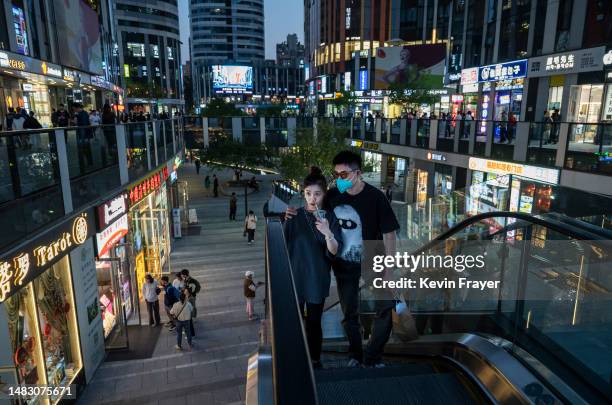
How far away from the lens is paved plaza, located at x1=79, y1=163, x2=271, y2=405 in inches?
325

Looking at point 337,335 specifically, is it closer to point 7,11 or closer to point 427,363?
point 427,363

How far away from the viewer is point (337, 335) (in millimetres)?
4961

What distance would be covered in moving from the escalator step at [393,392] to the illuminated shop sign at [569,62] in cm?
1703

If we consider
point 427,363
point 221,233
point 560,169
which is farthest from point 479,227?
point 221,233

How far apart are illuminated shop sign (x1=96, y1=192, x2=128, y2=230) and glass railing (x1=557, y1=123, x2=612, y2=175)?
12487mm

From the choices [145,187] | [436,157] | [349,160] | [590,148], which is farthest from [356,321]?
[436,157]

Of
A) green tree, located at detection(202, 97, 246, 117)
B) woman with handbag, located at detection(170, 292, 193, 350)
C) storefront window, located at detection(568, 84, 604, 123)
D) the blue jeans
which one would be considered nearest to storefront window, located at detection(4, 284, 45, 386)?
woman with handbag, located at detection(170, 292, 193, 350)

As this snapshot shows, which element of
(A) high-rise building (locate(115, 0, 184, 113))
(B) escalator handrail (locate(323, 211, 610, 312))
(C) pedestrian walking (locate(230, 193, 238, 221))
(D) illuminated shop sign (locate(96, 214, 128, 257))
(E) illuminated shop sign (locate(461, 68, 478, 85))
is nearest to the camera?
(B) escalator handrail (locate(323, 211, 610, 312))

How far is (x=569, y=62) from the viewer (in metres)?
17.6

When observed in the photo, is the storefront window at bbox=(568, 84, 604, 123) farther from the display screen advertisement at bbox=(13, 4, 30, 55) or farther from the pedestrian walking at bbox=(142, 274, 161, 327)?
the display screen advertisement at bbox=(13, 4, 30, 55)

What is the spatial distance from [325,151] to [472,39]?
12332mm

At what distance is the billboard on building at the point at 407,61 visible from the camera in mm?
45219

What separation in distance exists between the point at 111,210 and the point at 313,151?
1850 centimetres

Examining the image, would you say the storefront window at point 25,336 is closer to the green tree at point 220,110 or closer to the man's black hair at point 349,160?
the man's black hair at point 349,160
